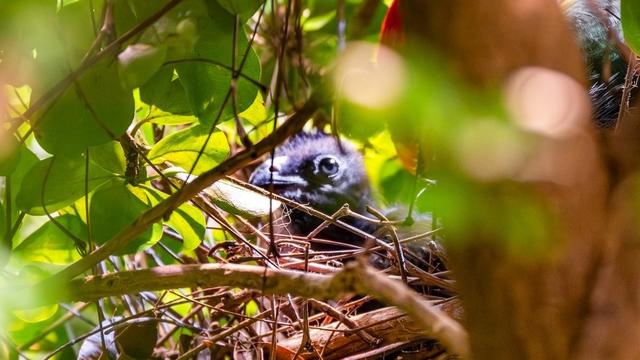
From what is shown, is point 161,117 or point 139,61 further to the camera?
point 161,117

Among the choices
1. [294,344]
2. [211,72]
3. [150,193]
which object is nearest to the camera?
[211,72]

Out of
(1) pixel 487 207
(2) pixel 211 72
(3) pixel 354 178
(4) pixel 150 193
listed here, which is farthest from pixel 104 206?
(3) pixel 354 178

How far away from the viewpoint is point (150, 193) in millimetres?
939

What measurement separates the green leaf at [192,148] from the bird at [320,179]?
67 cm

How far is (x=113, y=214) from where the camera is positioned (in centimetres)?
87

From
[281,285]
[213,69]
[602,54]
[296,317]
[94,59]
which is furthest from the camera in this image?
[602,54]

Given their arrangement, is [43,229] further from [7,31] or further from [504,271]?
[504,271]

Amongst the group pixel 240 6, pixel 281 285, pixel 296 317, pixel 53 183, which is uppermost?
pixel 240 6

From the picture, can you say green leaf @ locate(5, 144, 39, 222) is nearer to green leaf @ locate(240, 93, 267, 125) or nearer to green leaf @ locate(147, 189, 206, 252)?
green leaf @ locate(147, 189, 206, 252)

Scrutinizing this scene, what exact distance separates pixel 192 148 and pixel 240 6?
21 centimetres

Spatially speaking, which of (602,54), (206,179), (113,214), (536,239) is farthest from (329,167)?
(536,239)

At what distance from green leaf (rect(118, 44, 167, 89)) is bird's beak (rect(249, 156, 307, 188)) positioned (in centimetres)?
83

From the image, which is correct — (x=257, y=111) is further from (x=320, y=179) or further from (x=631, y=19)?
(x=320, y=179)

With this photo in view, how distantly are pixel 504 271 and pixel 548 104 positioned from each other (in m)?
0.09
